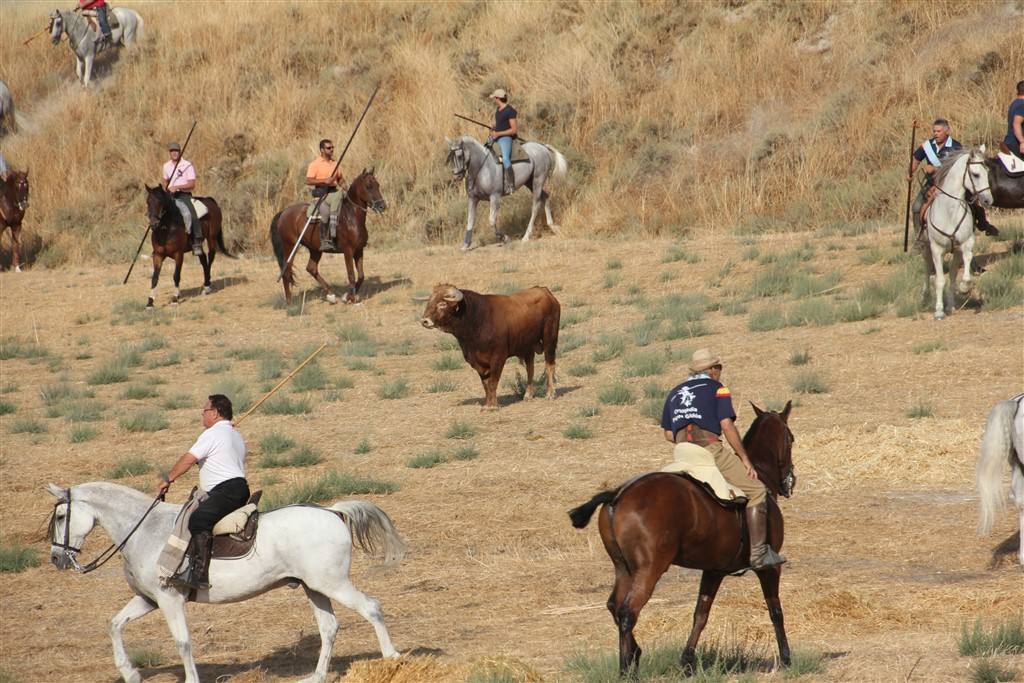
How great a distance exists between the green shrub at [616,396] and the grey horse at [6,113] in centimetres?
2686

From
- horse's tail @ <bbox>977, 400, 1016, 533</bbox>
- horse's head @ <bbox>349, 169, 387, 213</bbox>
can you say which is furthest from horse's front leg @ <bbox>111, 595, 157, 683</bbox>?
horse's head @ <bbox>349, 169, 387, 213</bbox>

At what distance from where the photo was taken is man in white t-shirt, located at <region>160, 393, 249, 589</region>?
8984mm

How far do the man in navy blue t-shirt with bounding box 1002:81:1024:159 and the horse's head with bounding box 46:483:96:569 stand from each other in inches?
650

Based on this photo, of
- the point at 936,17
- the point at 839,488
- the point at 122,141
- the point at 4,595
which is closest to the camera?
the point at 4,595

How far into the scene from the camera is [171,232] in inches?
1093

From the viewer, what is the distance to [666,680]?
8008 millimetres

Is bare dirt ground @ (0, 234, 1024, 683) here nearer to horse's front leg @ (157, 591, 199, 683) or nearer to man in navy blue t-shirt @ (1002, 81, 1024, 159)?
horse's front leg @ (157, 591, 199, 683)

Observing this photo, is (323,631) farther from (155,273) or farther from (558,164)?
(558,164)

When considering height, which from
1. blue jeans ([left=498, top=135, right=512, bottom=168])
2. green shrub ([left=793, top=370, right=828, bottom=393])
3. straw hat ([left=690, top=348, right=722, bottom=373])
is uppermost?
blue jeans ([left=498, top=135, right=512, bottom=168])

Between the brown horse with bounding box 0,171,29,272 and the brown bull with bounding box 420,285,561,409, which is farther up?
the brown horse with bounding box 0,171,29,272

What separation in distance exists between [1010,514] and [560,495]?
4202 mm

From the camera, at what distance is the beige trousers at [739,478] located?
8320 millimetres

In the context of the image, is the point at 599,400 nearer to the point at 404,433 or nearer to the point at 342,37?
the point at 404,433

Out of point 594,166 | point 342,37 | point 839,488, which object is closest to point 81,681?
point 839,488
